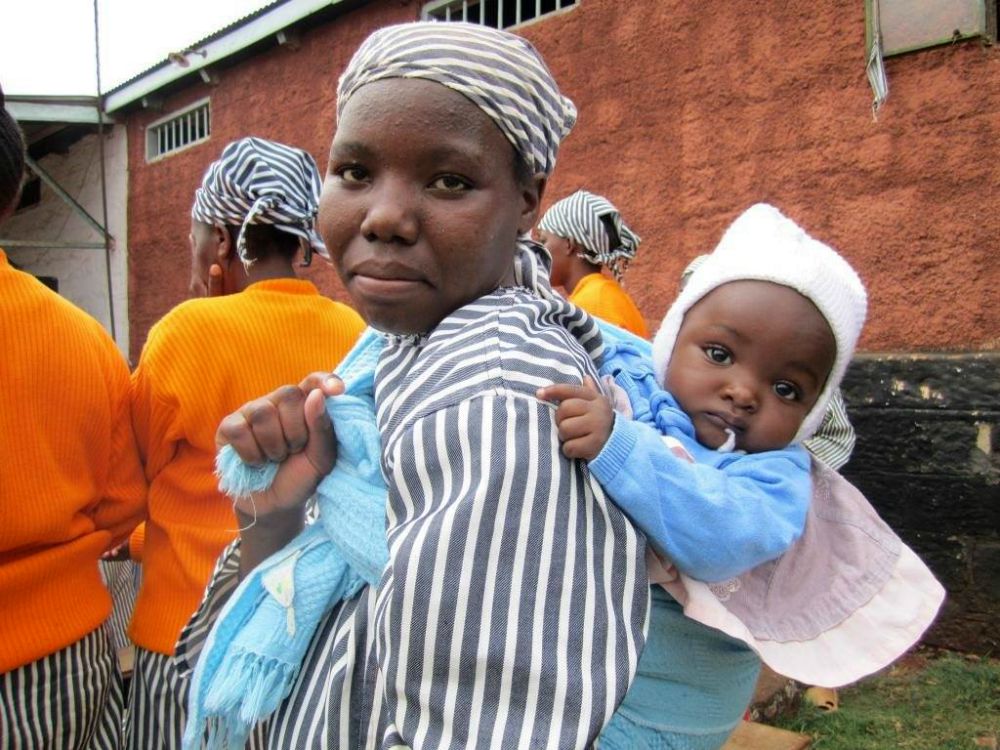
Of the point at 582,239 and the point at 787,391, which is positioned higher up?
the point at 582,239

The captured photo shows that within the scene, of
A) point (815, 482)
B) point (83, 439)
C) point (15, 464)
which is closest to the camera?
point (815, 482)

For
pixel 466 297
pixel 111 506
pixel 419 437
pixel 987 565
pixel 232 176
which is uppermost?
pixel 232 176

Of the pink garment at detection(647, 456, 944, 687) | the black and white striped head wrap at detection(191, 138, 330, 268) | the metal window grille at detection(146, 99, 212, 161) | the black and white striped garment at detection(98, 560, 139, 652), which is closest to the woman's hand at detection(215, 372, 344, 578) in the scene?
the pink garment at detection(647, 456, 944, 687)

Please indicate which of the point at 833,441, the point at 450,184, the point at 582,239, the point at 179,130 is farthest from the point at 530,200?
the point at 179,130

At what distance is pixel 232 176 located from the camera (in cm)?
251

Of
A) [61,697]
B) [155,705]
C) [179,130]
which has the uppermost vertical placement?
[179,130]

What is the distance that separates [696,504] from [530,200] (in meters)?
0.46

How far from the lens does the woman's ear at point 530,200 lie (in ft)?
3.76

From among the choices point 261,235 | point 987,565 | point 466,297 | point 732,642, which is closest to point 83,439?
point 261,235

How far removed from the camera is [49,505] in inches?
70.2

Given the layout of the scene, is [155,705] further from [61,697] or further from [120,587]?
[120,587]

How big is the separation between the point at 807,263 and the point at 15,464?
1519mm

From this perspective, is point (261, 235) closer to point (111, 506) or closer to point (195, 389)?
point (195, 389)

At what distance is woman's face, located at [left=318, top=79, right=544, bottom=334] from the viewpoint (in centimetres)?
102
